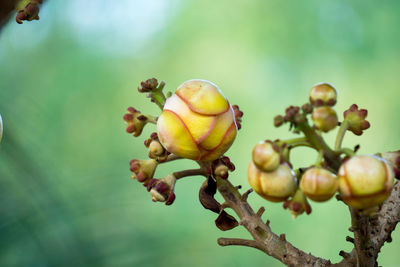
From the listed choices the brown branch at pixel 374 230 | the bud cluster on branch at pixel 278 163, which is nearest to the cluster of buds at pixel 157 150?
the bud cluster on branch at pixel 278 163

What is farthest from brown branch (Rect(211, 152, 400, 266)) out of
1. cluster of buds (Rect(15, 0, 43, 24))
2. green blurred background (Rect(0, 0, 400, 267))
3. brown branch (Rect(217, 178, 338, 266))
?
green blurred background (Rect(0, 0, 400, 267))

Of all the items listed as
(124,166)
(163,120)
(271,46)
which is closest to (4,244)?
(124,166)

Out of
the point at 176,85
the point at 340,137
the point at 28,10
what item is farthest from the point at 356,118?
the point at 176,85

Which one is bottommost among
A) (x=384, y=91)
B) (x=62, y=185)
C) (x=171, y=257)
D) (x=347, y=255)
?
(x=347, y=255)

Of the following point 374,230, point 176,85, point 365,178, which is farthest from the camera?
point 176,85

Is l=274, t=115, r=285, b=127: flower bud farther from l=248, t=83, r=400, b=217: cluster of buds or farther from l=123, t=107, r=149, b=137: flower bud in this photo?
l=123, t=107, r=149, b=137: flower bud

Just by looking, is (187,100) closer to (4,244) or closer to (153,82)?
(153,82)

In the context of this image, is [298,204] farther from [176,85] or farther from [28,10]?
[176,85]

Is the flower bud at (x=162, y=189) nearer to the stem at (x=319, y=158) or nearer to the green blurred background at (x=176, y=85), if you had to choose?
the stem at (x=319, y=158)

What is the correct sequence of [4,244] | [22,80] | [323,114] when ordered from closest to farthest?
[323,114], [4,244], [22,80]
